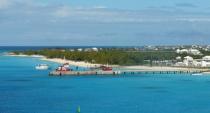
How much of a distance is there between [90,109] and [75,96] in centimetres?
992

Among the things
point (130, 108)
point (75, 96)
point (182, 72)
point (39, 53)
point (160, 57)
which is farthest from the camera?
point (39, 53)

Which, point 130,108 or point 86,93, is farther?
point 86,93

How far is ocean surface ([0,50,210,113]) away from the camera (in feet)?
155

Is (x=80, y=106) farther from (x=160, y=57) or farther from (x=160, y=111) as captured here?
(x=160, y=57)

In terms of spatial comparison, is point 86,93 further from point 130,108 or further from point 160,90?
point 130,108

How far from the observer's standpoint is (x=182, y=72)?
93000 millimetres

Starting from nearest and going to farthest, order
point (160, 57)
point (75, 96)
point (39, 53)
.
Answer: point (75, 96) → point (160, 57) → point (39, 53)

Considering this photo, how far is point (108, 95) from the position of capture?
57.8m

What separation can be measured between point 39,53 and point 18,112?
12751cm

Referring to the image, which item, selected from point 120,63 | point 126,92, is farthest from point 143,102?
point 120,63

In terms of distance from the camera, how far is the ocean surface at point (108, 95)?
4722cm

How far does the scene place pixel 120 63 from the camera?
112m

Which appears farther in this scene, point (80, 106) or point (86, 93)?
point (86, 93)

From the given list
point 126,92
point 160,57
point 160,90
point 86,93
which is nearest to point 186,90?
point 160,90
